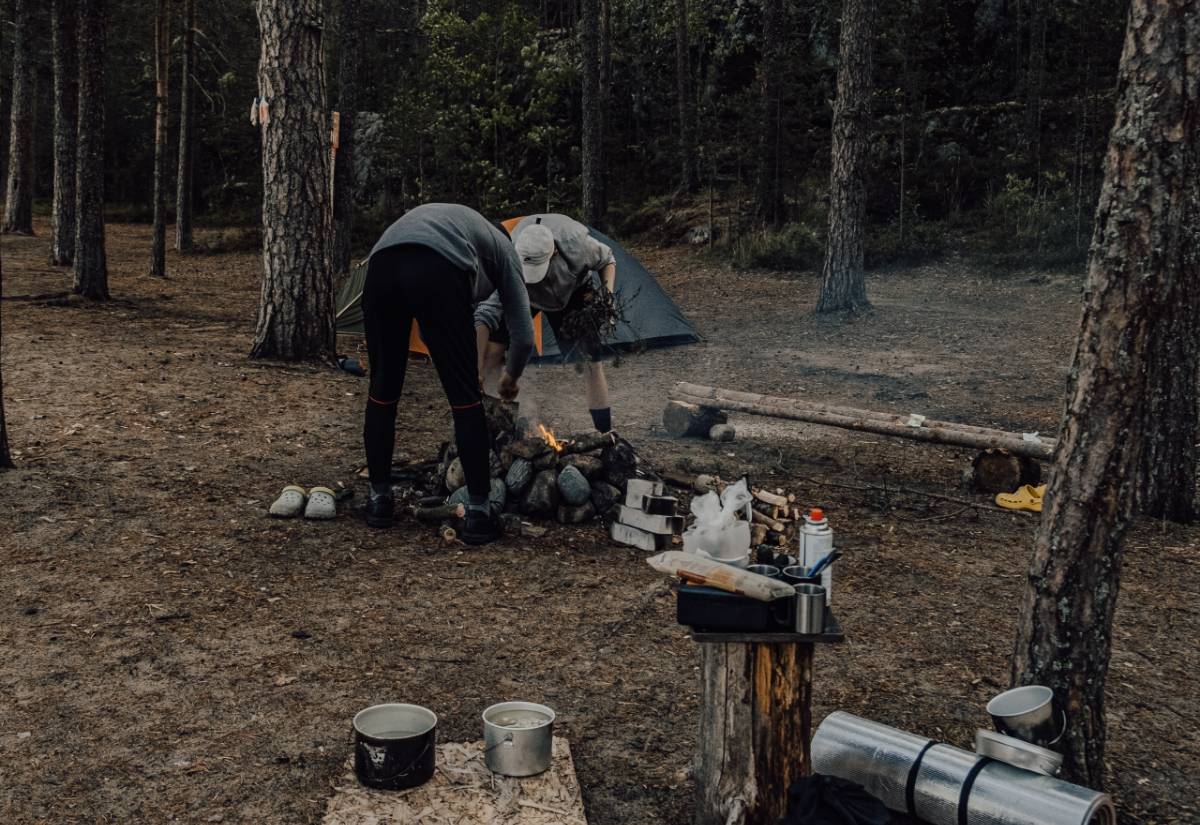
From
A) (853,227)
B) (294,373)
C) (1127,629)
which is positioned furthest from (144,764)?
(853,227)

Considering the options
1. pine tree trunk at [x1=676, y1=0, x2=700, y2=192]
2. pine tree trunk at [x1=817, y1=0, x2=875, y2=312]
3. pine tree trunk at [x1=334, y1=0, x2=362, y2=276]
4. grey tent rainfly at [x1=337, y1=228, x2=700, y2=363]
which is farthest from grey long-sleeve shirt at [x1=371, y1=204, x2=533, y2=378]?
pine tree trunk at [x1=676, y1=0, x2=700, y2=192]

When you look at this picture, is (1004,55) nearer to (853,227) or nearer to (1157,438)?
(853,227)

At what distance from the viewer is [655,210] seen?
77.4 ft

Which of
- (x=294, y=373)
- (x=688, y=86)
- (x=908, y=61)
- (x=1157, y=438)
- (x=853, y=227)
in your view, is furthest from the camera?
(x=688, y=86)

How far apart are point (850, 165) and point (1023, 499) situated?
816 cm

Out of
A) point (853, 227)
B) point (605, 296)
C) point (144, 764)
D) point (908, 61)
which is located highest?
point (908, 61)

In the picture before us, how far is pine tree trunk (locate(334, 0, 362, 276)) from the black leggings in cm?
969

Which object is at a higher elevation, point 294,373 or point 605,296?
point 605,296

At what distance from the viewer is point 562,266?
646 cm

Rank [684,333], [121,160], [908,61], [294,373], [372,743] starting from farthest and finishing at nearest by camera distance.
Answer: [121,160], [908,61], [684,333], [294,373], [372,743]

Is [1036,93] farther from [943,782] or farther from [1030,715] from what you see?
[943,782]

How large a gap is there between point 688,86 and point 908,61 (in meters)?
7.01

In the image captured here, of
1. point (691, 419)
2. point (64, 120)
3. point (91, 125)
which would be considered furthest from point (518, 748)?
point (64, 120)

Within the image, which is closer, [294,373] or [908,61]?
[294,373]
